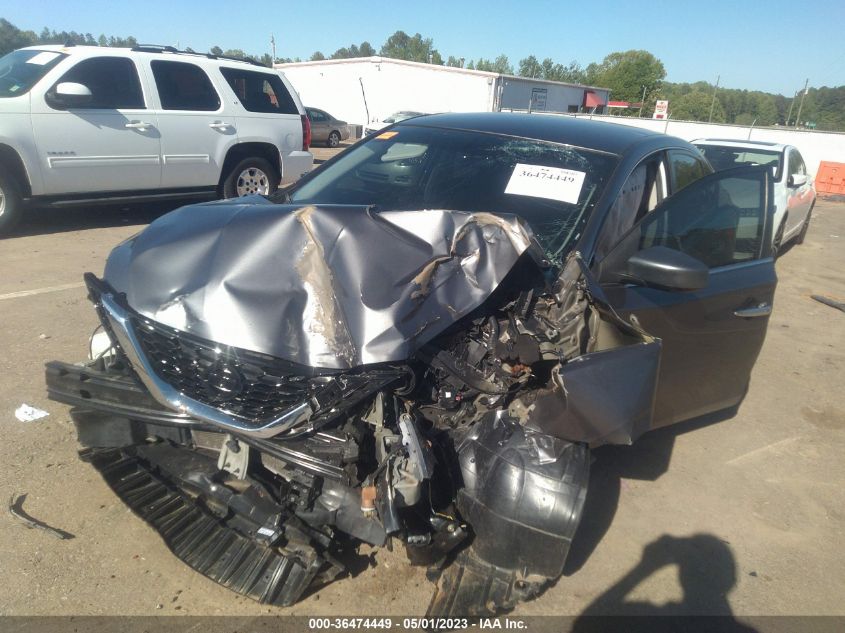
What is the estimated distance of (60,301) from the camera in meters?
4.91

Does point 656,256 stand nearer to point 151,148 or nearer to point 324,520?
point 324,520

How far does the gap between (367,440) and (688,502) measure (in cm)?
201

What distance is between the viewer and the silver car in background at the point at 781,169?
8914 mm

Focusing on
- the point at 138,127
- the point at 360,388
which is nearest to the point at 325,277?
A: the point at 360,388

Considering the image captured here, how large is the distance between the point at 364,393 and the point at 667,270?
4.75ft

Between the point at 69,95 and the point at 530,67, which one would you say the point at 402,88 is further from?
the point at 530,67

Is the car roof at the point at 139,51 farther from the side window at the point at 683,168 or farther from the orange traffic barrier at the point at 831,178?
the orange traffic barrier at the point at 831,178

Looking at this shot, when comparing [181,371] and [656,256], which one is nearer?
[181,371]

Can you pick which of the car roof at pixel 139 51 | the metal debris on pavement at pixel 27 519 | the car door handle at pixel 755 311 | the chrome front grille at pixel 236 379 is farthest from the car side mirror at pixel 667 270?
the car roof at pixel 139 51

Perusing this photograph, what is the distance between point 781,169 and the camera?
9242 mm

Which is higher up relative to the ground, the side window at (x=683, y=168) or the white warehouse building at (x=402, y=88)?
the white warehouse building at (x=402, y=88)

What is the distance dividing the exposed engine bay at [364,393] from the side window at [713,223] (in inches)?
30.1

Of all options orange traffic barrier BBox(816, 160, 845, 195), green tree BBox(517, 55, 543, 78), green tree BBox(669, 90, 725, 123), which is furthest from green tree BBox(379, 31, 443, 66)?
orange traffic barrier BBox(816, 160, 845, 195)

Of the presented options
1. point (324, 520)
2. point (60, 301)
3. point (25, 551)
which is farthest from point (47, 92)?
point (324, 520)
